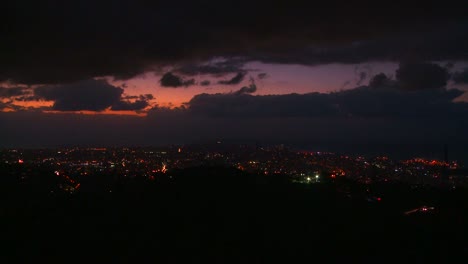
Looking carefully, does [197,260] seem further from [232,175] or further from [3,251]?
[232,175]

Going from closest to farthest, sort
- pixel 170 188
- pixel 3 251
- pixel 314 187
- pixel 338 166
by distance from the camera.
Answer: pixel 3 251
pixel 170 188
pixel 314 187
pixel 338 166

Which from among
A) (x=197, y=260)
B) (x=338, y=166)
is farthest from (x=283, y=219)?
(x=338, y=166)

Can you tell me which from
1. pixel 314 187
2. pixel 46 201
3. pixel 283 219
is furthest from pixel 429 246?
pixel 46 201

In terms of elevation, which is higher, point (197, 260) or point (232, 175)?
point (232, 175)

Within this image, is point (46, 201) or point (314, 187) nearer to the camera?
point (46, 201)

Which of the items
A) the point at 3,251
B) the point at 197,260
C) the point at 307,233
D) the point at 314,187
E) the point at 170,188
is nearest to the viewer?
the point at 197,260

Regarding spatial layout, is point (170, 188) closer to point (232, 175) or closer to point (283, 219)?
point (232, 175)
